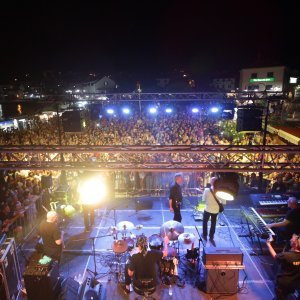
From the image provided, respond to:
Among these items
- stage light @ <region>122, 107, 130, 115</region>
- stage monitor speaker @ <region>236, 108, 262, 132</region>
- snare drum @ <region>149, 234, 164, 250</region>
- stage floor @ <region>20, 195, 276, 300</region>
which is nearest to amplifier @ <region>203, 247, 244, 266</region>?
stage floor @ <region>20, 195, 276, 300</region>

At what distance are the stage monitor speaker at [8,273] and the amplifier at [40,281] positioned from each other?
18.5 inches

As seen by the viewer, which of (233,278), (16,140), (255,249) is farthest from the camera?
(16,140)

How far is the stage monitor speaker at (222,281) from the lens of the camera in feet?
16.3

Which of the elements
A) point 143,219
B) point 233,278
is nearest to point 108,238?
point 143,219

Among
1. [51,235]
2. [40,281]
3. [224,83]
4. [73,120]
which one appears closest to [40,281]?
[40,281]

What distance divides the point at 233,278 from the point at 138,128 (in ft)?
41.2

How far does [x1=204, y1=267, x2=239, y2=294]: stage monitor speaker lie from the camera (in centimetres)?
496

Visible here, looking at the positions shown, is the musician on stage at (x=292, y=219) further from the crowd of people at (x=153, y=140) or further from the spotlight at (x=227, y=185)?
the crowd of people at (x=153, y=140)

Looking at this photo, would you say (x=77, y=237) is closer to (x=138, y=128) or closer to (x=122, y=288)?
(x=122, y=288)

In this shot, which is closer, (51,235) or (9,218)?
(51,235)

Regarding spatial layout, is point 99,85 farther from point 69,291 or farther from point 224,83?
point 69,291

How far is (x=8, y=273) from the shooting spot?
16.0 feet

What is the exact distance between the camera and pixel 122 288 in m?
5.29

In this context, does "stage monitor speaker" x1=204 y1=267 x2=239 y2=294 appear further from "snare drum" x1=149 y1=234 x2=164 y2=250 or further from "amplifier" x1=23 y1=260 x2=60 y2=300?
"amplifier" x1=23 y1=260 x2=60 y2=300
